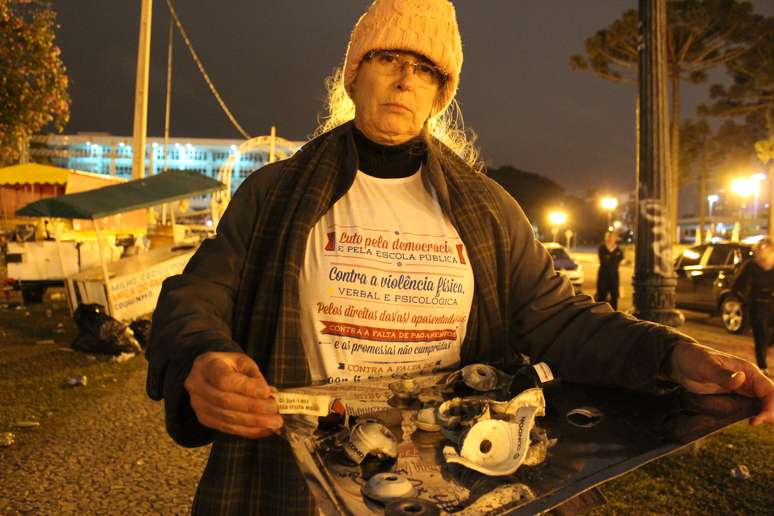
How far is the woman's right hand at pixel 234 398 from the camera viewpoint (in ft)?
3.60

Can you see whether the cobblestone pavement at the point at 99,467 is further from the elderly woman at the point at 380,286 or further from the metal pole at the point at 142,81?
the metal pole at the point at 142,81

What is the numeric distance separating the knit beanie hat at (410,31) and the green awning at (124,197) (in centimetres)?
747

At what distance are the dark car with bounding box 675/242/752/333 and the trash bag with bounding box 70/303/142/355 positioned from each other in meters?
10.2

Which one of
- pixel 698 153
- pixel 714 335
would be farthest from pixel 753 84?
pixel 714 335

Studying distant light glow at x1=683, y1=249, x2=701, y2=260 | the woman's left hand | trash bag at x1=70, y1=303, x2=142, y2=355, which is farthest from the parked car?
the woman's left hand

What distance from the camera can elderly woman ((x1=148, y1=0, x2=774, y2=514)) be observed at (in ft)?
4.63

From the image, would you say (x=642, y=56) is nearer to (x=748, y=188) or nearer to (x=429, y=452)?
(x=429, y=452)

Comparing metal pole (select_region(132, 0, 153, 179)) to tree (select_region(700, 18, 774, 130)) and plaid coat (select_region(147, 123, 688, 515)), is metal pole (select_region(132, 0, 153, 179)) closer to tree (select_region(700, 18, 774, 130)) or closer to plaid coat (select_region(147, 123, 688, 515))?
plaid coat (select_region(147, 123, 688, 515))

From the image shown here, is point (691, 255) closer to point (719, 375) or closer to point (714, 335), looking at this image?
point (714, 335)

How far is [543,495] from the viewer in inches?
40.0

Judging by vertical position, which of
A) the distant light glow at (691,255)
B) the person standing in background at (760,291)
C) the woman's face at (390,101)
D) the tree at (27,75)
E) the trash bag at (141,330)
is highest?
the tree at (27,75)

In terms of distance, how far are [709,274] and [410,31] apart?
490 inches

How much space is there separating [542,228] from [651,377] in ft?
251

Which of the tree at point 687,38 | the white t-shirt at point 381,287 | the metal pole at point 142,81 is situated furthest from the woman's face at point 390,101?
the tree at point 687,38
